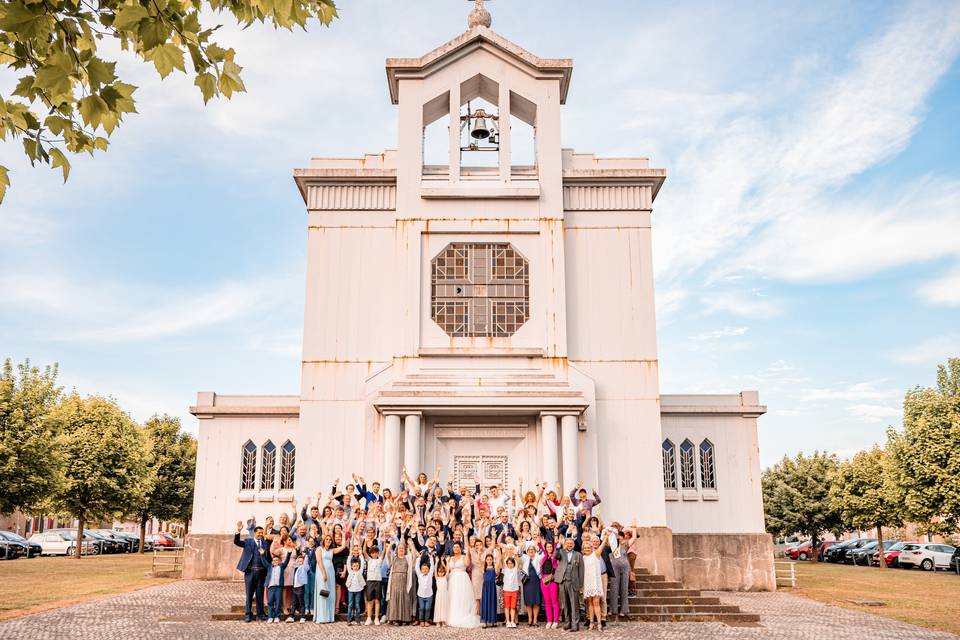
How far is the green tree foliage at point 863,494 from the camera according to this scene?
45.5 metres

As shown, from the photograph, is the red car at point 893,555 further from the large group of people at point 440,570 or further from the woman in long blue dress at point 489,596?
the woman in long blue dress at point 489,596

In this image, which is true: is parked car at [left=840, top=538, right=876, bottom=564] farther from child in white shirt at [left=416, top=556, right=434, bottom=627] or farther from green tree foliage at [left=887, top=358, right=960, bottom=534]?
child in white shirt at [left=416, top=556, right=434, bottom=627]

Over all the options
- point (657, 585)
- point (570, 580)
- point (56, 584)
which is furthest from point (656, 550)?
point (56, 584)

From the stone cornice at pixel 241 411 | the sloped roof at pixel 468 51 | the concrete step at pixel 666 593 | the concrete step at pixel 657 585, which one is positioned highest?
the sloped roof at pixel 468 51

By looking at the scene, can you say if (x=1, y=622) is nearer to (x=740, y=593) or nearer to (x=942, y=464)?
(x=740, y=593)

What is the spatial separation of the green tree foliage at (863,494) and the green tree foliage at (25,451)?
39305mm

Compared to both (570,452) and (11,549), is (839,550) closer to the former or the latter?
(570,452)

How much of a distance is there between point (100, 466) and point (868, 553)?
4042cm

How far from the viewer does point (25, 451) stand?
107ft

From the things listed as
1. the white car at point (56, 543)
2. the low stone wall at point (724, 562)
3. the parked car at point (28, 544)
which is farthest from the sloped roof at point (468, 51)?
the white car at point (56, 543)

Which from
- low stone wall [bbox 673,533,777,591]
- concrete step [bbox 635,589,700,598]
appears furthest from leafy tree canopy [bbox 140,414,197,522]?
concrete step [bbox 635,589,700,598]

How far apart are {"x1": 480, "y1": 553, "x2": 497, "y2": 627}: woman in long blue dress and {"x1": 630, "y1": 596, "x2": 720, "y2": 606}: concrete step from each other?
11.1ft

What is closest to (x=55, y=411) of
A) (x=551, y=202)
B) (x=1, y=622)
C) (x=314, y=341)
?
(x=314, y=341)

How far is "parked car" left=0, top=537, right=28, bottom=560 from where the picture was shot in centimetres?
4006
